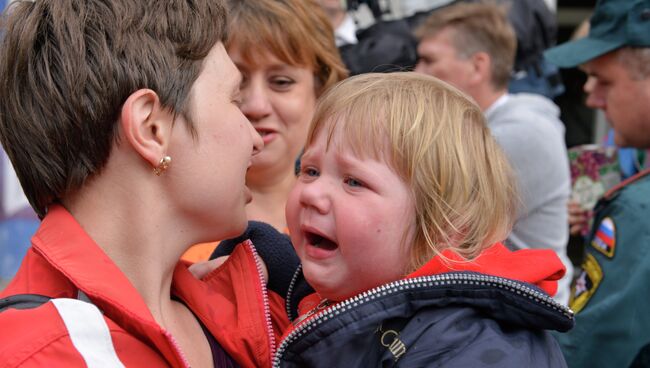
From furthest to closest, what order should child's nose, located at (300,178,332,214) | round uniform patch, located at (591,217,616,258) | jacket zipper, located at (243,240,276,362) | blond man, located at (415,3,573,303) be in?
blond man, located at (415,3,573,303), round uniform patch, located at (591,217,616,258), jacket zipper, located at (243,240,276,362), child's nose, located at (300,178,332,214)

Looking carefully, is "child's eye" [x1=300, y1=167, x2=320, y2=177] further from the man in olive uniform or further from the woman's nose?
the man in olive uniform

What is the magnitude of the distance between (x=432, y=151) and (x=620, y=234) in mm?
1072

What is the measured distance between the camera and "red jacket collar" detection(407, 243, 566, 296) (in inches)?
65.3

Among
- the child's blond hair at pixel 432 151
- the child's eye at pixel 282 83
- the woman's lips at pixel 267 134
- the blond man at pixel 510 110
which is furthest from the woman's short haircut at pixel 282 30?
the blond man at pixel 510 110

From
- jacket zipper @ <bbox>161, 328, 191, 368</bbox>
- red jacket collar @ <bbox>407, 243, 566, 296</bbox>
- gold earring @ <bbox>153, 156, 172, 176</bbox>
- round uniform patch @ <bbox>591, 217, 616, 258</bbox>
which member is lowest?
round uniform patch @ <bbox>591, 217, 616, 258</bbox>

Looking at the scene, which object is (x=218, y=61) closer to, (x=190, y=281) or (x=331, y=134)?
(x=331, y=134)

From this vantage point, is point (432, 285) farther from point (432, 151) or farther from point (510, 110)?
point (510, 110)

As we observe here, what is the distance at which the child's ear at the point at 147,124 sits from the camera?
5.14 ft

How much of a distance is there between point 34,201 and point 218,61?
1.63 feet

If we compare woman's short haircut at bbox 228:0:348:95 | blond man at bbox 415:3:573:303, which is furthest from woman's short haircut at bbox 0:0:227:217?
blond man at bbox 415:3:573:303

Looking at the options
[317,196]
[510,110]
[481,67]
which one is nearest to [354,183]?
[317,196]

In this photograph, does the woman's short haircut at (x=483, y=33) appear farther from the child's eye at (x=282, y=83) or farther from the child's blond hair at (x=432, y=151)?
the child's blond hair at (x=432, y=151)

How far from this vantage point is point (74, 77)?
153cm

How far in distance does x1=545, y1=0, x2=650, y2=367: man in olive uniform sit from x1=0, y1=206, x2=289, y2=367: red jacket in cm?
109
